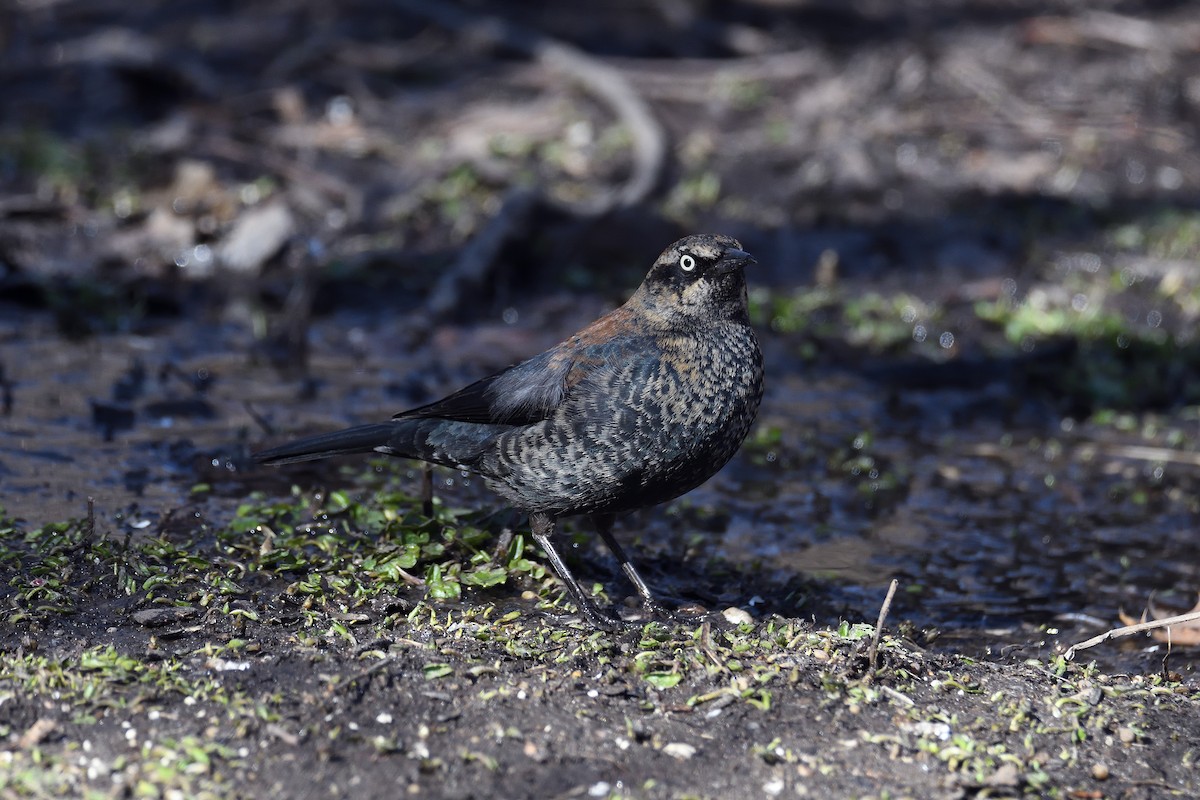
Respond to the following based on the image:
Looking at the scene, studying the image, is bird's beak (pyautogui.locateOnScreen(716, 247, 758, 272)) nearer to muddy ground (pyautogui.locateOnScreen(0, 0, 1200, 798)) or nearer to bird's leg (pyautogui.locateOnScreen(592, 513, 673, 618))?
bird's leg (pyautogui.locateOnScreen(592, 513, 673, 618))

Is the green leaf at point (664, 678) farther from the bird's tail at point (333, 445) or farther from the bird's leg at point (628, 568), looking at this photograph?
the bird's tail at point (333, 445)

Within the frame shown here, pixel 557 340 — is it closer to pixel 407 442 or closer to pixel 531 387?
pixel 407 442

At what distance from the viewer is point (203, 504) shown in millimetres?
5738

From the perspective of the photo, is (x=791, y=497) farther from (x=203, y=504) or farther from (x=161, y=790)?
(x=161, y=790)

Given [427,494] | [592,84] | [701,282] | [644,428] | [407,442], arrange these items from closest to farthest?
1. [644,428]
2. [701,282]
3. [407,442]
4. [427,494]
5. [592,84]

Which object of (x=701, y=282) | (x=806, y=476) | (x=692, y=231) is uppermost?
(x=701, y=282)

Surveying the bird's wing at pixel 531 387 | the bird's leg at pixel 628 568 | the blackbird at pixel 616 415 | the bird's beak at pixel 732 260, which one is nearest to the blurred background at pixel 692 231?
the bird's leg at pixel 628 568

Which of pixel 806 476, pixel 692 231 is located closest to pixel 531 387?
pixel 806 476

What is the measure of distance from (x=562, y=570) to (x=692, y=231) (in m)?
4.83

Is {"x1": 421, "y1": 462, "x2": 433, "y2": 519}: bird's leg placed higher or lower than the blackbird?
lower

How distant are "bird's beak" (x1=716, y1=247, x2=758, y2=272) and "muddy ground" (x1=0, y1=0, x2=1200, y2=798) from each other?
130 centimetres

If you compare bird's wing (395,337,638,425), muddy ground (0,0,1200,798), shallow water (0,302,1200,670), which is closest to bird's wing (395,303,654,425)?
bird's wing (395,337,638,425)

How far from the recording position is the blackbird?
475 centimetres

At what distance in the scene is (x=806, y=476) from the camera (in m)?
6.85
